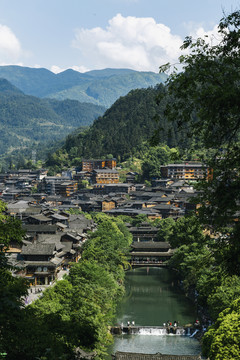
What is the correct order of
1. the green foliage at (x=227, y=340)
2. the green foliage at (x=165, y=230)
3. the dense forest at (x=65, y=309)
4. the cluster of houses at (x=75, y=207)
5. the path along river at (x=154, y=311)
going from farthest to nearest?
the green foliage at (x=165, y=230) < the cluster of houses at (x=75, y=207) < the path along river at (x=154, y=311) < the green foliage at (x=227, y=340) < the dense forest at (x=65, y=309)

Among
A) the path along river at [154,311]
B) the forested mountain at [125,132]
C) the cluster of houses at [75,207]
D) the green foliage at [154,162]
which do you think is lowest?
the path along river at [154,311]

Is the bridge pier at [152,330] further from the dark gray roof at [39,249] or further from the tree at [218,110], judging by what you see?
the tree at [218,110]

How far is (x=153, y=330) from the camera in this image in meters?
40.7

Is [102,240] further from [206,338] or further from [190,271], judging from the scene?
[206,338]

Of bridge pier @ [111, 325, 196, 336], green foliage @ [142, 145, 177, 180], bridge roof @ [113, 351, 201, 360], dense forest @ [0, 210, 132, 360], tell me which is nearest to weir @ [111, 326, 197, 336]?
bridge pier @ [111, 325, 196, 336]

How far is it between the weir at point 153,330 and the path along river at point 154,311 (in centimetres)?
41

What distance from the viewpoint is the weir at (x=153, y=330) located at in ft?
132

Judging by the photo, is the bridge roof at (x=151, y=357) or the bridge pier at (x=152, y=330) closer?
the bridge roof at (x=151, y=357)

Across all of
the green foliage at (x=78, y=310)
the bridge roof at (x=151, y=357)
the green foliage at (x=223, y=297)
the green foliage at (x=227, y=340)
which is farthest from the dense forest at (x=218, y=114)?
the green foliage at (x=223, y=297)

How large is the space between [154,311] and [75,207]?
185ft

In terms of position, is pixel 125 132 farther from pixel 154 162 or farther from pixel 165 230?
pixel 165 230

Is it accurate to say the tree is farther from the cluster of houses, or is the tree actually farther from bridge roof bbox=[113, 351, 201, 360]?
bridge roof bbox=[113, 351, 201, 360]

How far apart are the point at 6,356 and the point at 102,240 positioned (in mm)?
44382

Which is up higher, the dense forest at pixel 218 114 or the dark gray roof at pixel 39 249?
the dense forest at pixel 218 114
